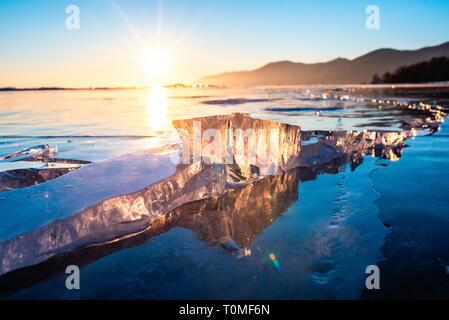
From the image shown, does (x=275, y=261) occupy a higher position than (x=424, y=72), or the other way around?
(x=424, y=72)

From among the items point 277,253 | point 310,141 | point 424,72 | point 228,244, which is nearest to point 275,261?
point 277,253

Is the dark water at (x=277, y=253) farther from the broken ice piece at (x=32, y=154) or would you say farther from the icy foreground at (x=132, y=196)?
the broken ice piece at (x=32, y=154)

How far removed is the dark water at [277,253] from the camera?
1.28 meters

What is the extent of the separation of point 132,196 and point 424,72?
218 feet

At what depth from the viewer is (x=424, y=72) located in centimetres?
5125

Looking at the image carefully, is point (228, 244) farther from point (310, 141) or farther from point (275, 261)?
point (310, 141)

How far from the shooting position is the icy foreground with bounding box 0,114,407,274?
5.23 ft

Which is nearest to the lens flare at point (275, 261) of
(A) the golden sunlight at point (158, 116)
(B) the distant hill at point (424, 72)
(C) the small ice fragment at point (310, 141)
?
(C) the small ice fragment at point (310, 141)

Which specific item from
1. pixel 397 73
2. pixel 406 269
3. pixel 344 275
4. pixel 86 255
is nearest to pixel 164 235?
pixel 86 255

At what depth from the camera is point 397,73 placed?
56781 mm

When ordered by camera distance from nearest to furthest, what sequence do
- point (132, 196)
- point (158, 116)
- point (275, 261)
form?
point (275, 261) < point (132, 196) < point (158, 116)

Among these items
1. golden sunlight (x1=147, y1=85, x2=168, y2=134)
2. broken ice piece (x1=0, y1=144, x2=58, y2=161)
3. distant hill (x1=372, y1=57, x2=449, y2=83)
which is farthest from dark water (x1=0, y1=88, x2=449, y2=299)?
distant hill (x1=372, y1=57, x2=449, y2=83)

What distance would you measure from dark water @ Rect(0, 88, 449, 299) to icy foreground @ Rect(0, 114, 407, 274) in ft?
0.21
